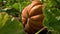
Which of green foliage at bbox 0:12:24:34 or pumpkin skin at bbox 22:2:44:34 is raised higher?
green foliage at bbox 0:12:24:34

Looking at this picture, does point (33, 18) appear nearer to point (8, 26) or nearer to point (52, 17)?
point (52, 17)

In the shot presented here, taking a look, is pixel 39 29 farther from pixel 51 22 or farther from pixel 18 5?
pixel 18 5

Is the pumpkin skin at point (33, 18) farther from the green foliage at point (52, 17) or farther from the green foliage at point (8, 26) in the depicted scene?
the green foliage at point (8, 26)

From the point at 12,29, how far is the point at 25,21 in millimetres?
378

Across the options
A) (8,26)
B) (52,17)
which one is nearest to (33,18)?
(52,17)

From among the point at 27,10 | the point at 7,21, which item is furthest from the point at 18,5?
the point at 7,21

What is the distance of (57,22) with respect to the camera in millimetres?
756

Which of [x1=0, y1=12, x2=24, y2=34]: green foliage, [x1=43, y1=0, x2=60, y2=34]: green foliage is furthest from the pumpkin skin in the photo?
[x1=0, y1=12, x2=24, y2=34]: green foliage

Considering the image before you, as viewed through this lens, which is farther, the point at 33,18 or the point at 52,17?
the point at 33,18

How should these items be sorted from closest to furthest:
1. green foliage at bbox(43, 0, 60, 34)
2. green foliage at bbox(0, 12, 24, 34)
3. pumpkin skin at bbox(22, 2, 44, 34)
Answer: green foliage at bbox(0, 12, 24, 34) → green foliage at bbox(43, 0, 60, 34) → pumpkin skin at bbox(22, 2, 44, 34)

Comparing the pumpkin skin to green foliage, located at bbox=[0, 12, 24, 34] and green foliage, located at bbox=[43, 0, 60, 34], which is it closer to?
green foliage, located at bbox=[43, 0, 60, 34]

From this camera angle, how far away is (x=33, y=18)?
0.90 metres

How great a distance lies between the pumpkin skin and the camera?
0.89m

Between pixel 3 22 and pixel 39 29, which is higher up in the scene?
pixel 3 22
